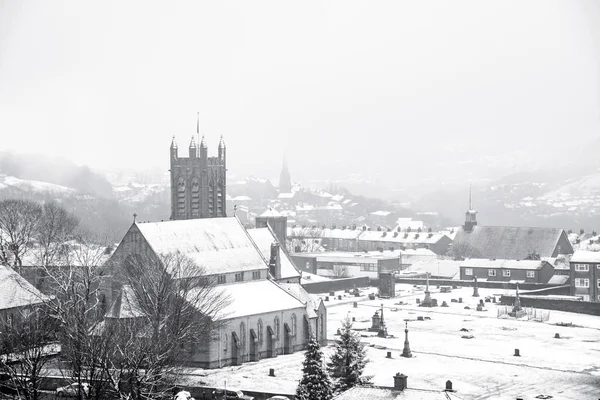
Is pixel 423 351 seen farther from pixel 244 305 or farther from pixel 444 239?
pixel 444 239

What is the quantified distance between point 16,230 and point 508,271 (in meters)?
58.5

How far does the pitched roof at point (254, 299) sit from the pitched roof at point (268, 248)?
5102mm

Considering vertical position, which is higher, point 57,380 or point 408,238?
point 408,238

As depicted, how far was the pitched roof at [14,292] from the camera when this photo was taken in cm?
6888

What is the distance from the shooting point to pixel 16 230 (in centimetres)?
9931

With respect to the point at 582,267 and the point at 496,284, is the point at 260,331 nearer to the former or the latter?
the point at 582,267

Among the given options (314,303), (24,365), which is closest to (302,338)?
(314,303)

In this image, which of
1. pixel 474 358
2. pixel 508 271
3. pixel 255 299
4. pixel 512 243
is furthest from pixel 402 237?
pixel 474 358

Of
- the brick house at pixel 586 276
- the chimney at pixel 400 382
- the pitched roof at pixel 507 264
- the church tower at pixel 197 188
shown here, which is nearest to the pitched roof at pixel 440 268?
the pitched roof at pixel 507 264

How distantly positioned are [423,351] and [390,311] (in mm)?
24067

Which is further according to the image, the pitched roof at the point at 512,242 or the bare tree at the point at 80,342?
the pitched roof at the point at 512,242

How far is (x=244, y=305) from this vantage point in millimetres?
73938

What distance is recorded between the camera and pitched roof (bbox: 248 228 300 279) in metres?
85.6

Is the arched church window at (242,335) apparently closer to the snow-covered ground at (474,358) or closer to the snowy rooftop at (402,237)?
the snow-covered ground at (474,358)
